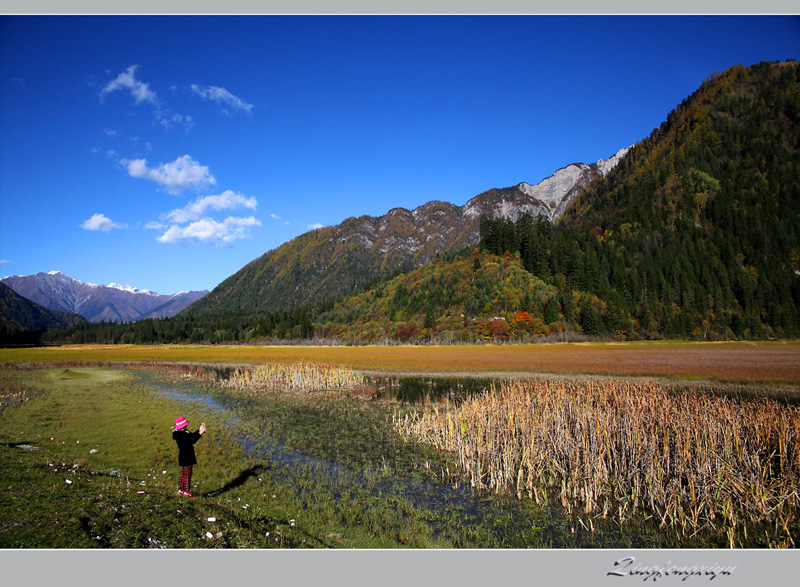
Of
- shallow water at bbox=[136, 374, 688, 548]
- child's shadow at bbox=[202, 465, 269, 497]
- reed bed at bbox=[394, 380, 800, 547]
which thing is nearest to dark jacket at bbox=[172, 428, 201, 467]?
child's shadow at bbox=[202, 465, 269, 497]

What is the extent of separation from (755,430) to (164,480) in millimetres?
19920

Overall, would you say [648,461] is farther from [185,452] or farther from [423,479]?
[185,452]

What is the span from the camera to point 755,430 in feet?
43.8

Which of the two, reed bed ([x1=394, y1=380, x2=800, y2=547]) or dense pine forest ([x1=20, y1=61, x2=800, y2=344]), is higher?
dense pine forest ([x1=20, y1=61, x2=800, y2=344])

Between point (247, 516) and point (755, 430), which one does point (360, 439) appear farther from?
point (755, 430)

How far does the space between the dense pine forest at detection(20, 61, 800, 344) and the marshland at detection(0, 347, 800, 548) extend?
86615mm

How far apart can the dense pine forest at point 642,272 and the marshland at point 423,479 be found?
86615mm

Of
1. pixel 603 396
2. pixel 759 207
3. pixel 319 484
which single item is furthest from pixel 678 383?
pixel 759 207

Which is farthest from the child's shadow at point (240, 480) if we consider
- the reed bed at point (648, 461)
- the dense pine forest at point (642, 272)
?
the dense pine forest at point (642, 272)

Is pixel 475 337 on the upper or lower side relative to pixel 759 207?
lower

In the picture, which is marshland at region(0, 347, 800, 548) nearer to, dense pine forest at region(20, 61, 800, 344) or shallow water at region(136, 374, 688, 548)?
shallow water at region(136, 374, 688, 548)

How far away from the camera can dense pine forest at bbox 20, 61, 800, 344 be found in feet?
363

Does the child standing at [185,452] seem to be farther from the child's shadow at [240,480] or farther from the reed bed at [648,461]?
the reed bed at [648,461]

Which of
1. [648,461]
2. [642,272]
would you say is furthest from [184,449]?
[642,272]
